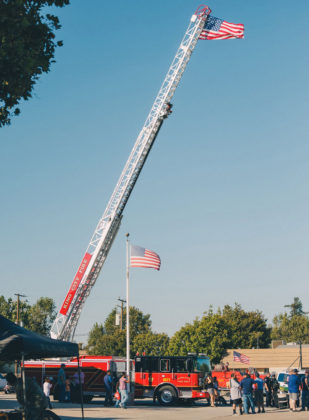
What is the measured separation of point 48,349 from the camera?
549 inches

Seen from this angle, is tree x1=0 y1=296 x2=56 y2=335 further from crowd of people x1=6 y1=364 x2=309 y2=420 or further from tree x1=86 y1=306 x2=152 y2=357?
crowd of people x1=6 y1=364 x2=309 y2=420

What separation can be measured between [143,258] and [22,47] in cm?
2141

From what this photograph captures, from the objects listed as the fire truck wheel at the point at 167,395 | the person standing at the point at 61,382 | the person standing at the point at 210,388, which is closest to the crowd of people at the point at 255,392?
the person standing at the point at 210,388

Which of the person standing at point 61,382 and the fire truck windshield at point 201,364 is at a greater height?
the fire truck windshield at point 201,364

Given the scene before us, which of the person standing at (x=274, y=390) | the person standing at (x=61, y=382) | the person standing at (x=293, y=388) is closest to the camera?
the person standing at (x=293, y=388)

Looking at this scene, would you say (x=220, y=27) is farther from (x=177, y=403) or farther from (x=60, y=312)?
(x=177, y=403)

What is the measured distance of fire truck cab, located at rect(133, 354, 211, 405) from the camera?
2736 centimetres

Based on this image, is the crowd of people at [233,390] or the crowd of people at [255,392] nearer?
the crowd of people at [233,390]

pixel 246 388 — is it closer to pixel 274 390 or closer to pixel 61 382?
pixel 274 390

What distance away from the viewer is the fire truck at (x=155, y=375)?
89.9 ft

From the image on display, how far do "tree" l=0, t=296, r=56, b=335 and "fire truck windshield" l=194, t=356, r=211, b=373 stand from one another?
67105mm

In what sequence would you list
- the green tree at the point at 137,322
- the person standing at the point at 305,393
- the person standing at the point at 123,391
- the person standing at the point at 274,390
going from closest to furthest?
the person standing at the point at 305,393, the person standing at the point at 123,391, the person standing at the point at 274,390, the green tree at the point at 137,322

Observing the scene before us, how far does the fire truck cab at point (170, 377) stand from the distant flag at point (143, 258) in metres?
5.06

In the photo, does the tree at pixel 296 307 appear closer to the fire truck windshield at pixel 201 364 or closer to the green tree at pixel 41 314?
the green tree at pixel 41 314
